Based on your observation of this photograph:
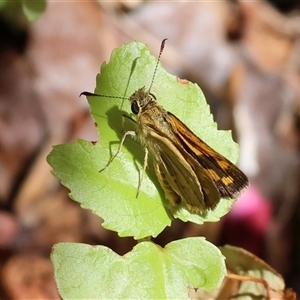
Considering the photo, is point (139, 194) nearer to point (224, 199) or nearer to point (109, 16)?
point (224, 199)

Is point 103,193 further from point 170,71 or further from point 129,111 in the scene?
point 170,71

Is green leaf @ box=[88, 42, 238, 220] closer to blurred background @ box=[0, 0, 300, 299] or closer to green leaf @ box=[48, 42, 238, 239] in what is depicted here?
green leaf @ box=[48, 42, 238, 239]

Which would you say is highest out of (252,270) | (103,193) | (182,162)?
(182,162)

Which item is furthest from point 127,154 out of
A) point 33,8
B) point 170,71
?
point 170,71

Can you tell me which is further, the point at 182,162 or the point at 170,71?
the point at 170,71

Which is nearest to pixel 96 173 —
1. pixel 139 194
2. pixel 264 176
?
pixel 139 194

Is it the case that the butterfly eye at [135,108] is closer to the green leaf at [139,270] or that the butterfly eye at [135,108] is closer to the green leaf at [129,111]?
the green leaf at [129,111]

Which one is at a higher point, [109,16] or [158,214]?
[109,16]
